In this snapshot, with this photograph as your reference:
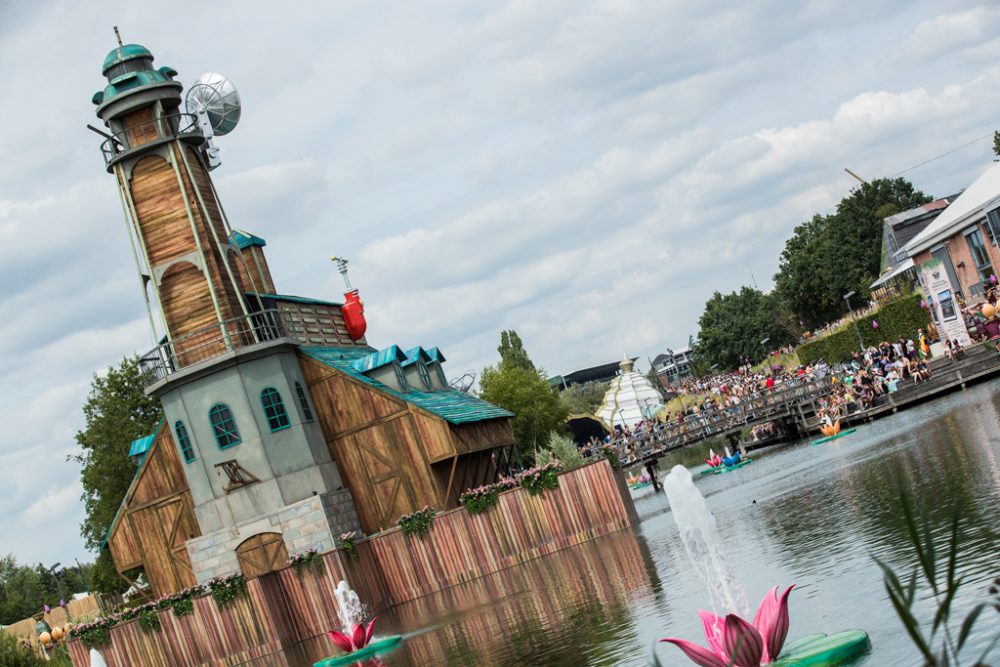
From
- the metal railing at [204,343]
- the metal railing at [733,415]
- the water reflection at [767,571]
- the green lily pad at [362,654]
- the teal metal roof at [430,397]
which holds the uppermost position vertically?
the metal railing at [204,343]

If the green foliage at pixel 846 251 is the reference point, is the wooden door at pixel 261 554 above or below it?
below

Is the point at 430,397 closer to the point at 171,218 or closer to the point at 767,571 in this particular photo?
the point at 171,218

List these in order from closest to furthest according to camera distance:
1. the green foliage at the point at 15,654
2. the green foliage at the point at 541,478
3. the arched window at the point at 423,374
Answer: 1. the green foliage at the point at 541,478
2. the green foliage at the point at 15,654
3. the arched window at the point at 423,374

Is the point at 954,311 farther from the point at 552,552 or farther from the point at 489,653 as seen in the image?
the point at 489,653

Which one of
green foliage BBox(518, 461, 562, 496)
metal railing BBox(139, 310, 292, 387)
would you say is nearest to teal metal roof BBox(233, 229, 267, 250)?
metal railing BBox(139, 310, 292, 387)

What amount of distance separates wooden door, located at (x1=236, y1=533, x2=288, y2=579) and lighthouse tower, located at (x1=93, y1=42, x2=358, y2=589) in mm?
44

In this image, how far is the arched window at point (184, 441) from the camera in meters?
38.2

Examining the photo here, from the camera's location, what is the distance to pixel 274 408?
37.6 m

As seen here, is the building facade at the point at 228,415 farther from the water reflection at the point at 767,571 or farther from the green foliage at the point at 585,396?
the green foliage at the point at 585,396

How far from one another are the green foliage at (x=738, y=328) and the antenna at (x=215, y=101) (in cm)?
9225

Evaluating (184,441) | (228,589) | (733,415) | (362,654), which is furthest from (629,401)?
(362,654)

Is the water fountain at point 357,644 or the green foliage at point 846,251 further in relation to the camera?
the green foliage at point 846,251

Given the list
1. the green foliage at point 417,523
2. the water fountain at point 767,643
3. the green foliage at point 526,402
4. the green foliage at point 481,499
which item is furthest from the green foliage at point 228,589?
the green foliage at point 526,402

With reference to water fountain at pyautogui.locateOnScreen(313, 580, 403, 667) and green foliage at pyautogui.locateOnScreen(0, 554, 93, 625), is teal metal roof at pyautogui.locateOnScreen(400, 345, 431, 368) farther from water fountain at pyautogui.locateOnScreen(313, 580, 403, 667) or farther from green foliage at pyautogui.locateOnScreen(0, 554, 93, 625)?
green foliage at pyautogui.locateOnScreen(0, 554, 93, 625)
